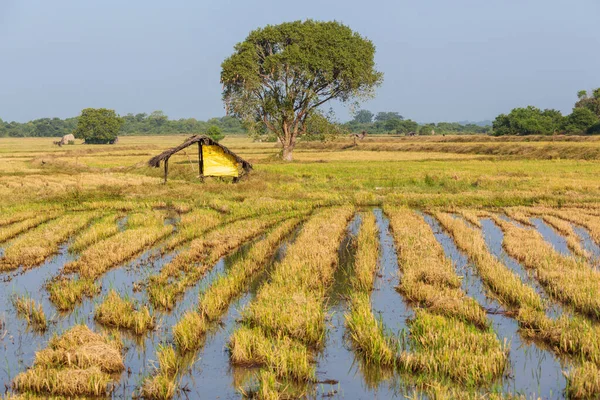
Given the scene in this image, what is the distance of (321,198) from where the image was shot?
1844cm

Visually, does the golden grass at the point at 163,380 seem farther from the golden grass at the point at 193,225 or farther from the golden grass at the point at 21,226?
A: the golden grass at the point at 21,226

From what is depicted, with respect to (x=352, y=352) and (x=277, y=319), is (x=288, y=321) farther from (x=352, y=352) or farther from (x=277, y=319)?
(x=352, y=352)

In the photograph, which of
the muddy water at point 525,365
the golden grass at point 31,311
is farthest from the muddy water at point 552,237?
the golden grass at point 31,311

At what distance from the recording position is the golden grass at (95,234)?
1124cm

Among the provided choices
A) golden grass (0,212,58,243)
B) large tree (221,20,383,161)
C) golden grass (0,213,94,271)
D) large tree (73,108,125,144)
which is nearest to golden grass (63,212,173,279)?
golden grass (0,213,94,271)

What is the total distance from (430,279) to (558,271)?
1.96m

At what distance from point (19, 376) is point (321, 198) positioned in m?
13.7

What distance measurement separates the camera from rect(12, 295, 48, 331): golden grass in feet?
22.3

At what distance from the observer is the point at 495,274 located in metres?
8.41

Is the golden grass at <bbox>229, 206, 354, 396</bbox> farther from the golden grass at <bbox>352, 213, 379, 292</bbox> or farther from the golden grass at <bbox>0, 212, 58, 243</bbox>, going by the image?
the golden grass at <bbox>0, 212, 58, 243</bbox>

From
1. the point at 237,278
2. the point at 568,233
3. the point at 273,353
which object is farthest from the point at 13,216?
the point at 568,233

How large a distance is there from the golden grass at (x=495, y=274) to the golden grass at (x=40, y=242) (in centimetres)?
746

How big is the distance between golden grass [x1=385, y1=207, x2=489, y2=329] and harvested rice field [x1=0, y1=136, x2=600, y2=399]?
27 millimetres

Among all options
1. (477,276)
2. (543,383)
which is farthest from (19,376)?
(477,276)
